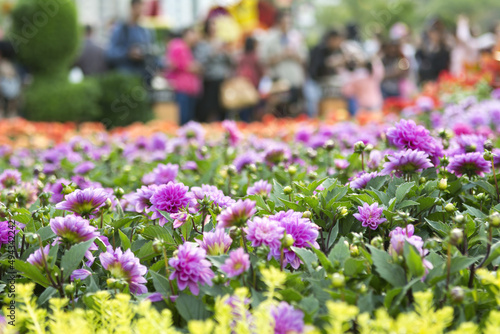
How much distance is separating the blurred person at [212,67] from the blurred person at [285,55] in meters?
0.67

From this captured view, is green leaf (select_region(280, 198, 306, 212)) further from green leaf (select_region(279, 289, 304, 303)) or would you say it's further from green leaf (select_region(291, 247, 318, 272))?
green leaf (select_region(279, 289, 304, 303))

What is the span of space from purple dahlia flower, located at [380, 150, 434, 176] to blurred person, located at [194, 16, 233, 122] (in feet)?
24.0

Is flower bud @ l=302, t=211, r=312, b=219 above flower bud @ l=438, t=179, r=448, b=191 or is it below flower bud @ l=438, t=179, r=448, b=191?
below

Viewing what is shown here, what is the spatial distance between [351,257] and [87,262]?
71cm

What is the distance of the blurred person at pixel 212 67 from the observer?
8766 millimetres

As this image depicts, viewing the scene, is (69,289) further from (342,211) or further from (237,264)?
(342,211)

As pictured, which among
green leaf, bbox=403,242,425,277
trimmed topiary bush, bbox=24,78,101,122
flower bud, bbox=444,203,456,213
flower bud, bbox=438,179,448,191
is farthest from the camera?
trimmed topiary bush, bbox=24,78,101,122

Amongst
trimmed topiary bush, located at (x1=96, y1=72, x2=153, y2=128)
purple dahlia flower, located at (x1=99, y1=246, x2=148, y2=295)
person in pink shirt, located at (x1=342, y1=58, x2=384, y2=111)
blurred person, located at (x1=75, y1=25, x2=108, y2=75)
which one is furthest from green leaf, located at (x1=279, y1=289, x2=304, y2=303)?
blurred person, located at (x1=75, y1=25, x2=108, y2=75)

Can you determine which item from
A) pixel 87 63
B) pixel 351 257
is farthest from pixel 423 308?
pixel 87 63

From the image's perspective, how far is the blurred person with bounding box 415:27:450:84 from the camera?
9.94 m

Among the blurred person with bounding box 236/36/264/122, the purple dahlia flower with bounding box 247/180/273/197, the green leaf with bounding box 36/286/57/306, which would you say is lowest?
the blurred person with bounding box 236/36/264/122

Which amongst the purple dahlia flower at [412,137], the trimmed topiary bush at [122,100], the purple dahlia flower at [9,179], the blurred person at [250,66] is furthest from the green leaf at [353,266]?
the blurred person at [250,66]

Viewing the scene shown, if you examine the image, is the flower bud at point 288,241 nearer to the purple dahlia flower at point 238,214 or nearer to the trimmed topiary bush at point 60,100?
the purple dahlia flower at point 238,214

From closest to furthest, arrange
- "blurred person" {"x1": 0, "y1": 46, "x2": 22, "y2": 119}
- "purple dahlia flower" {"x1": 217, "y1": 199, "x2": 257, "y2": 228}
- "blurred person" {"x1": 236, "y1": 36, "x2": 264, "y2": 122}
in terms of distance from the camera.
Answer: "purple dahlia flower" {"x1": 217, "y1": 199, "x2": 257, "y2": 228}
"blurred person" {"x1": 0, "y1": 46, "x2": 22, "y2": 119}
"blurred person" {"x1": 236, "y1": 36, "x2": 264, "y2": 122}
